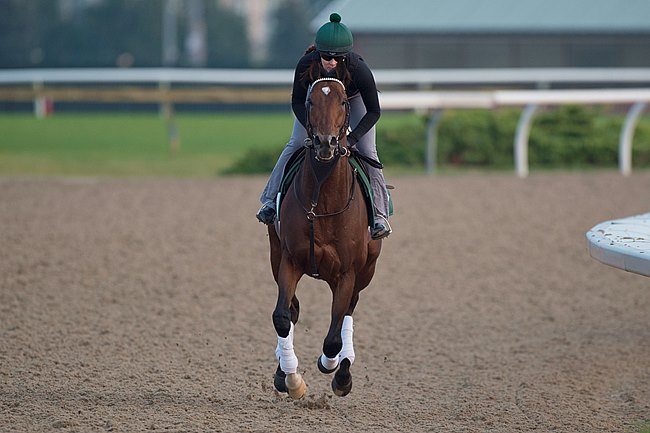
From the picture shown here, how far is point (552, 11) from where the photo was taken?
26.1 meters

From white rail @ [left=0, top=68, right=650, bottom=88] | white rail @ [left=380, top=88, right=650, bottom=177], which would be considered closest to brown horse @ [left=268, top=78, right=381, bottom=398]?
white rail @ [left=380, top=88, right=650, bottom=177]

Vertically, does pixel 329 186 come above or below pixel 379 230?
above

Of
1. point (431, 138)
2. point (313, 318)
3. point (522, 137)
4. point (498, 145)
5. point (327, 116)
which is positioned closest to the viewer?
point (327, 116)

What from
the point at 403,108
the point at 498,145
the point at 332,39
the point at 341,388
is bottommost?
the point at 498,145

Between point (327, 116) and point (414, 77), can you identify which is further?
point (414, 77)

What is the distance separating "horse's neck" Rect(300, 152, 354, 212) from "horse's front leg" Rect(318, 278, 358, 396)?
0.44 m

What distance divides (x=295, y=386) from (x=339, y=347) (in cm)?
31

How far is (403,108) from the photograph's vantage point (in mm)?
19344

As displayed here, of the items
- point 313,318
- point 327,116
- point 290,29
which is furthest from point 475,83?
point 290,29

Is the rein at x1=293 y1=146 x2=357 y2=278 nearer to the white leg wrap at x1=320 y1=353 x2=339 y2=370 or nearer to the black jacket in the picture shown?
the black jacket

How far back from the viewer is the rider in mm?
5477

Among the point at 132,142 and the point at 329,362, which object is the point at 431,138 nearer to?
the point at 132,142

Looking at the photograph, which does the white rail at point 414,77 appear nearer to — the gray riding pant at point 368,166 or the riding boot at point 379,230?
the gray riding pant at point 368,166

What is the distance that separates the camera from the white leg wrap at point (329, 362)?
5.85 m
